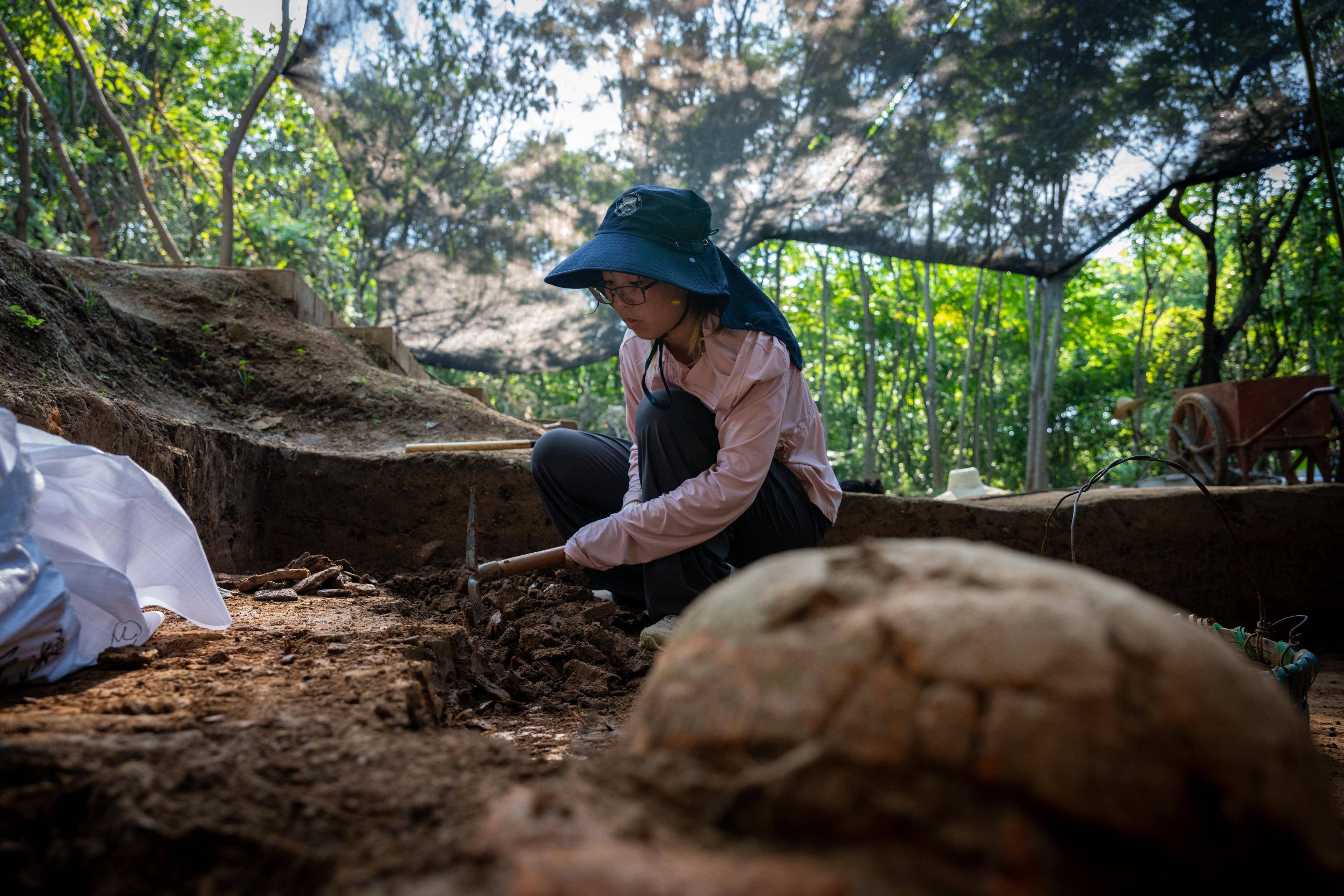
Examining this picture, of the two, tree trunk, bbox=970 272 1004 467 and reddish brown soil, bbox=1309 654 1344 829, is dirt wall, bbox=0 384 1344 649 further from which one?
tree trunk, bbox=970 272 1004 467

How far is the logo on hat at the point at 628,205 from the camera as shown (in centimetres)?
209

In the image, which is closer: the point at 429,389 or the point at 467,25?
the point at 429,389

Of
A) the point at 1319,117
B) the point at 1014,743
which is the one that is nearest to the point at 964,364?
the point at 1319,117

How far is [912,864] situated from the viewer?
1.89 feet

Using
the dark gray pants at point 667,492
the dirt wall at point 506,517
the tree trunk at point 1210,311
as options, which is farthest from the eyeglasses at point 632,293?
the tree trunk at point 1210,311

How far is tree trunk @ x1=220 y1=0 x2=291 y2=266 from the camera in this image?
17.7 feet

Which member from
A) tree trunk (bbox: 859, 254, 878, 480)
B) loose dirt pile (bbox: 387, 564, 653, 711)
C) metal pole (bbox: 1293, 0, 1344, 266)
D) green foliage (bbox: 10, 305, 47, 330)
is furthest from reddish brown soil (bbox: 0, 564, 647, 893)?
tree trunk (bbox: 859, 254, 878, 480)

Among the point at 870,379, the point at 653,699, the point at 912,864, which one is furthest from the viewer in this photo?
the point at 870,379

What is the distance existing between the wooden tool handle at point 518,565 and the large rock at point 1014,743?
1430 mm

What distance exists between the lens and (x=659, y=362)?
2379mm

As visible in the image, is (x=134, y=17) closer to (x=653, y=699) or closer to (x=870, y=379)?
(x=870, y=379)

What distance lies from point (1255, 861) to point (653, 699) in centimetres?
51

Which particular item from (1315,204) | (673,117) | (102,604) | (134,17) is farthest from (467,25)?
(1315,204)

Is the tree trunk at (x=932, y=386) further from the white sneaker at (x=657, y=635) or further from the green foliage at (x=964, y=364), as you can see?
the white sneaker at (x=657, y=635)
